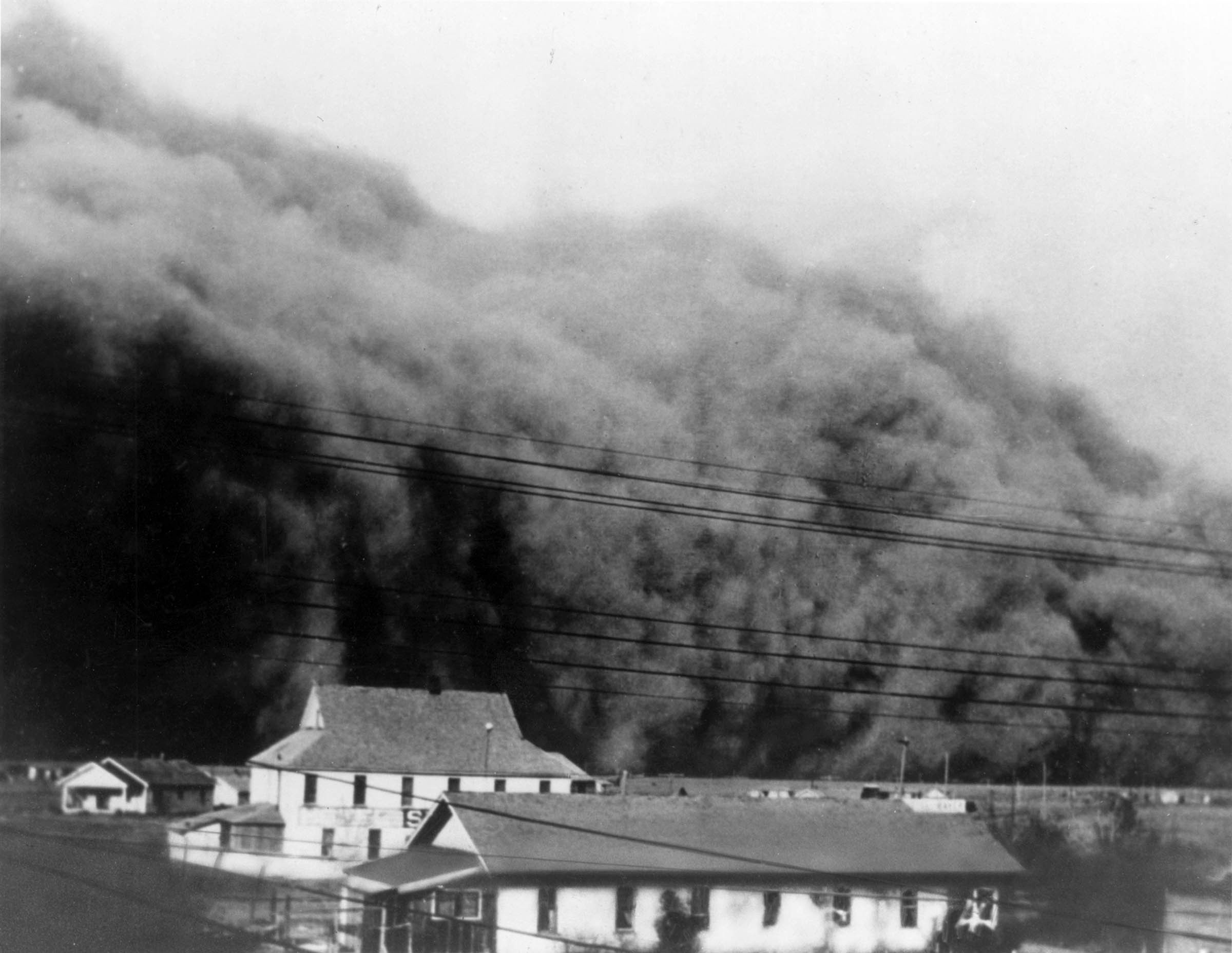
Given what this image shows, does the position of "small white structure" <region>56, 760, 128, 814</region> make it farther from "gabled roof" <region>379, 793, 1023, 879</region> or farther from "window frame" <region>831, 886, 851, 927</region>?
"window frame" <region>831, 886, 851, 927</region>

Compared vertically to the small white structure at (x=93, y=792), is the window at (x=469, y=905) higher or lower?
lower

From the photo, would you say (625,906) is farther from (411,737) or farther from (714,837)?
(411,737)

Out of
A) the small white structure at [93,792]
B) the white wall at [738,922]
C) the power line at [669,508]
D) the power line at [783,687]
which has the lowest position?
the white wall at [738,922]

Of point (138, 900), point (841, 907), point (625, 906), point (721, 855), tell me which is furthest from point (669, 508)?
point (138, 900)

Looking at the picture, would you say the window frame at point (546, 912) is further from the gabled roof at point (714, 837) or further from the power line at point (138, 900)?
the power line at point (138, 900)

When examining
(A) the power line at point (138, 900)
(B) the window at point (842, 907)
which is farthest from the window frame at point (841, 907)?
(A) the power line at point (138, 900)

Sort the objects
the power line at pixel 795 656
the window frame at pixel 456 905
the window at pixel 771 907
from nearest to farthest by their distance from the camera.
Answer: the window frame at pixel 456 905, the power line at pixel 795 656, the window at pixel 771 907
